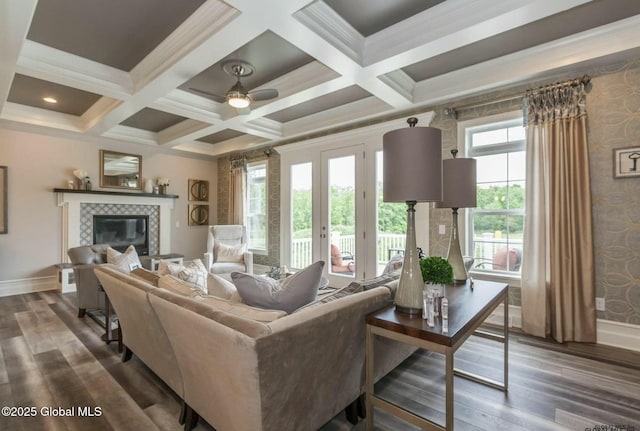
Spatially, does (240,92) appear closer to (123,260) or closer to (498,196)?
(123,260)

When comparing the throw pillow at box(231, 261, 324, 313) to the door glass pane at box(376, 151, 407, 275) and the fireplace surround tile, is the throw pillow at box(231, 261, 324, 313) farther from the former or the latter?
the fireplace surround tile

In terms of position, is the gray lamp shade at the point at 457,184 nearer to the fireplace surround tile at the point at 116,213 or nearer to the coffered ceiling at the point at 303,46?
the coffered ceiling at the point at 303,46

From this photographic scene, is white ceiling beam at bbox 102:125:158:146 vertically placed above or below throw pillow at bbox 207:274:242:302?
above

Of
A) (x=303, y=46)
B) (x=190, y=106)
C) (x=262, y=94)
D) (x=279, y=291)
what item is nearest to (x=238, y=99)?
(x=262, y=94)

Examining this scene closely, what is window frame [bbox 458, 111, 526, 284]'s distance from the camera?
3.38 metres

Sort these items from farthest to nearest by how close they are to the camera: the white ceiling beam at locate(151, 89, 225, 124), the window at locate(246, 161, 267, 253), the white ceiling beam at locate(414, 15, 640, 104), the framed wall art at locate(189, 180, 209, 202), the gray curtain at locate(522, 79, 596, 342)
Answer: the framed wall art at locate(189, 180, 209, 202) < the window at locate(246, 161, 267, 253) < the white ceiling beam at locate(151, 89, 225, 124) < the gray curtain at locate(522, 79, 596, 342) < the white ceiling beam at locate(414, 15, 640, 104)

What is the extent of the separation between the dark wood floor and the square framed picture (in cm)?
158

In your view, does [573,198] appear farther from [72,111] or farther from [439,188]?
[72,111]

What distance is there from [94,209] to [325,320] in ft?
18.4

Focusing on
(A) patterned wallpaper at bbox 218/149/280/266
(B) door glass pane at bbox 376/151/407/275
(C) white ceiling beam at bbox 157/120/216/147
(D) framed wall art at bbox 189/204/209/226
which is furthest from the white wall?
(B) door glass pane at bbox 376/151/407/275

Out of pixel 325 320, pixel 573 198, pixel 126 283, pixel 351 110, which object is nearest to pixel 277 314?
pixel 325 320

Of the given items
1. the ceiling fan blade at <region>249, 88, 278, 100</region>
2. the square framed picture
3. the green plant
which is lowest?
the green plant

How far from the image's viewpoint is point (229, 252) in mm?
5277

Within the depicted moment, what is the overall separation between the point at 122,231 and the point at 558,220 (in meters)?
6.57
